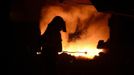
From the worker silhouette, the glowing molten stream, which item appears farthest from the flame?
the worker silhouette

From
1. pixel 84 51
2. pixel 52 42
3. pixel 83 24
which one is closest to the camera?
pixel 52 42

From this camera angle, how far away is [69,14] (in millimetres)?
17172

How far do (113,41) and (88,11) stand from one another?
6.09 meters

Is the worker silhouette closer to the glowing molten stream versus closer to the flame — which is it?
the glowing molten stream

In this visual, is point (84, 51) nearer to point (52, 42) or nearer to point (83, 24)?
point (83, 24)

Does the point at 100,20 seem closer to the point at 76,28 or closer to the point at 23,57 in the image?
the point at 76,28

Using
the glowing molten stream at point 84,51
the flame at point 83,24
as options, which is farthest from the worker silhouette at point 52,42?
the flame at point 83,24

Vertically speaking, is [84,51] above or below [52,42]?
below

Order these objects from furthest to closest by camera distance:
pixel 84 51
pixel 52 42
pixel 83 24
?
1. pixel 83 24
2. pixel 84 51
3. pixel 52 42

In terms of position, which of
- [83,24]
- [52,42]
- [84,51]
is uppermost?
[83,24]

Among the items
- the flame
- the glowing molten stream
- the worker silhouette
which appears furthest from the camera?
the flame

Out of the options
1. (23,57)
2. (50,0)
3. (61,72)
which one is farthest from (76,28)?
(23,57)

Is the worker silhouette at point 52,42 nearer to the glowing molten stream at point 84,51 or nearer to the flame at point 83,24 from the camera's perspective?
the glowing molten stream at point 84,51

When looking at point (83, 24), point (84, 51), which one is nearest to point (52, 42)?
point (84, 51)
